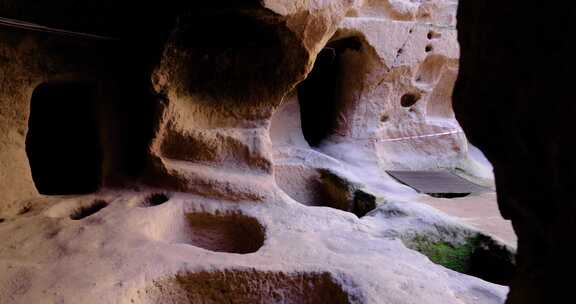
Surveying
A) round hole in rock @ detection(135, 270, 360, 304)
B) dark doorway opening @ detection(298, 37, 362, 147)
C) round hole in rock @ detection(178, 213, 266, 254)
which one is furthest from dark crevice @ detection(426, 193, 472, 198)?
round hole in rock @ detection(135, 270, 360, 304)

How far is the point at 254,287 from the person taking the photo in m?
2.74

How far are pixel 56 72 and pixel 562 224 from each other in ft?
13.6

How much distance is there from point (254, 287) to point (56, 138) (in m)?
4.01

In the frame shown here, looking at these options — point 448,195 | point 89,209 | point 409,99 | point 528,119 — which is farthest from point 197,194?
point 409,99

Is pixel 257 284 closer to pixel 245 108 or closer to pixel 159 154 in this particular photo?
pixel 159 154

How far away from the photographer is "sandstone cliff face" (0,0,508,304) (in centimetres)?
265

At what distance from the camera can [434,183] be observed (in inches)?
266

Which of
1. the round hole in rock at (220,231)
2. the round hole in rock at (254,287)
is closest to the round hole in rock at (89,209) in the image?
the round hole in rock at (220,231)

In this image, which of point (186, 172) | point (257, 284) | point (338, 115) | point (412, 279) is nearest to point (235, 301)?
point (257, 284)

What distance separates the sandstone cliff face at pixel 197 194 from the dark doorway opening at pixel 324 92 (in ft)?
6.86

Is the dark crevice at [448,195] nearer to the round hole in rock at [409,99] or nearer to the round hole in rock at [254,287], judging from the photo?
the round hole in rock at [409,99]

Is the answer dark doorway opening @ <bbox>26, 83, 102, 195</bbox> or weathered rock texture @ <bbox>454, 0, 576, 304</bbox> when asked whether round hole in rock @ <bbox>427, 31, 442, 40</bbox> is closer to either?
dark doorway opening @ <bbox>26, 83, 102, 195</bbox>

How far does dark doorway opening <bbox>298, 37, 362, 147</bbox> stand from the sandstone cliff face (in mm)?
2091

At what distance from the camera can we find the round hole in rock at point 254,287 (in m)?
2.70
